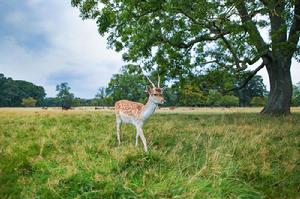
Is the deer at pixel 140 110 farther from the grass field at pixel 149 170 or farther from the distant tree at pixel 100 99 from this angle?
the distant tree at pixel 100 99

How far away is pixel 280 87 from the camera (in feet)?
88.4

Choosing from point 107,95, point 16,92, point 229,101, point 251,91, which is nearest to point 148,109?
point 107,95

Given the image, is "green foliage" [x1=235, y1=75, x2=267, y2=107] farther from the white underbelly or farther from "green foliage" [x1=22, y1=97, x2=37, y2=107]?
the white underbelly

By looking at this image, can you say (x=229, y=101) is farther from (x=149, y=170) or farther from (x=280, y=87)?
(x=149, y=170)

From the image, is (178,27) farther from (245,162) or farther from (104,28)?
(245,162)

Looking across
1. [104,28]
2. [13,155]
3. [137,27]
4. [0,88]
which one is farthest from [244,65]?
[0,88]

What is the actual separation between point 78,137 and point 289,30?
1926 centimetres

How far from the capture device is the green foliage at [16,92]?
3578 inches

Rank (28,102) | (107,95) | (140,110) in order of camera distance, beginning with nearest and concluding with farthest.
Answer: (140,110)
(107,95)
(28,102)

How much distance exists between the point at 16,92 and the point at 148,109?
89612 millimetres

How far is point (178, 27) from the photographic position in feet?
77.9

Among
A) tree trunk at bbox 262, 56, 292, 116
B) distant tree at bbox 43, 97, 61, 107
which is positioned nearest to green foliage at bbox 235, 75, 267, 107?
distant tree at bbox 43, 97, 61, 107

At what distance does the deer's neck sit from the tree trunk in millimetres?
17483

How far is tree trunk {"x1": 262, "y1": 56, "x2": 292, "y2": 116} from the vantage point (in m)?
26.7
